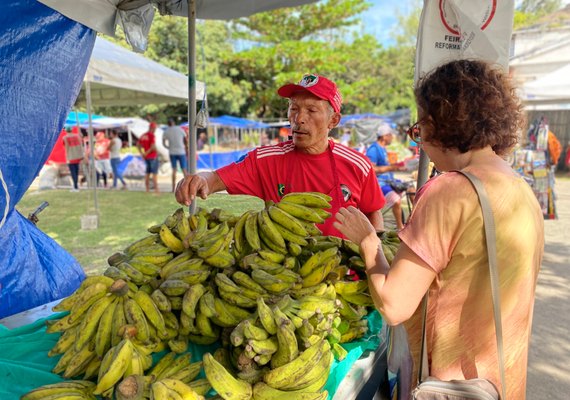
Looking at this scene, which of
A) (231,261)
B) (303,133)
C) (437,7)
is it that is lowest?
(231,261)

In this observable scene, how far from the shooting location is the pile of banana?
1267 mm

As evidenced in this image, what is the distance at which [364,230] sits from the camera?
148 centimetres

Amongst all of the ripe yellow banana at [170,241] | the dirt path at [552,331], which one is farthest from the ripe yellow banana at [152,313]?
the dirt path at [552,331]

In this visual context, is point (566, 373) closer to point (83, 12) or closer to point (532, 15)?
point (83, 12)

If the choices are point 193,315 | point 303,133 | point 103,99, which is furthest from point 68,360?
point 103,99

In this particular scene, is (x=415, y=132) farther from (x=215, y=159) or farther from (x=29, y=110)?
(x=215, y=159)

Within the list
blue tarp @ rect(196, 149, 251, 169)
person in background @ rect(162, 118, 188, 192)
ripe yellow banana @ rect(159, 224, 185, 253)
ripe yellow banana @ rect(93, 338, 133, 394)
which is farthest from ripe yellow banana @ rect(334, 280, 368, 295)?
blue tarp @ rect(196, 149, 251, 169)

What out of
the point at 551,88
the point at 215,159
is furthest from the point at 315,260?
the point at 215,159

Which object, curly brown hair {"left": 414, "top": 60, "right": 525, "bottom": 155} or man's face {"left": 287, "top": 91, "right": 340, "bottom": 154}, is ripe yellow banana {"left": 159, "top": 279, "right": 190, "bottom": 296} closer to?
curly brown hair {"left": 414, "top": 60, "right": 525, "bottom": 155}

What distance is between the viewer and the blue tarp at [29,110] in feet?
7.97

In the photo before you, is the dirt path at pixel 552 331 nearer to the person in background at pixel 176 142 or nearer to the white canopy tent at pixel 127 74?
the white canopy tent at pixel 127 74

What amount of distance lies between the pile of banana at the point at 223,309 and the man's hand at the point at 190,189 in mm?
455

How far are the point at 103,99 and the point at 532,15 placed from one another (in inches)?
1066

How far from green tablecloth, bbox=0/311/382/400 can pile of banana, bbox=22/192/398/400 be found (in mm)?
56
